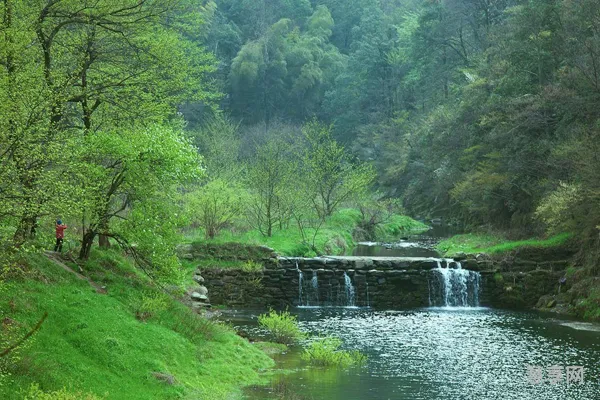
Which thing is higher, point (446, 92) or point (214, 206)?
point (446, 92)

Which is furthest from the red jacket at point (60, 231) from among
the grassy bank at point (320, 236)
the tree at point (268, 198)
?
the tree at point (268, 198)

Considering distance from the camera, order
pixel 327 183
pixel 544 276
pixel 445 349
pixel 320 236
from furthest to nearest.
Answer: pixel 327 183 → pixel 320 236 → pixel 544 276 → pixel 445 349

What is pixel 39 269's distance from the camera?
667 inches

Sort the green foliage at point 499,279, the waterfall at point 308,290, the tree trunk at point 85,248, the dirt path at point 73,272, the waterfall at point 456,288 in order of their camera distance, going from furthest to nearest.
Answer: the green foliage at point 499,279 < the waterfall at point 456,288 < the waterfall at point 308,290 < the tree trunk at point 85,248 < the dirt path at point 73,272

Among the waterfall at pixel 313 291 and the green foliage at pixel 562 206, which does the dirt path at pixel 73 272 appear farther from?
the green foliage at pixel 562 206

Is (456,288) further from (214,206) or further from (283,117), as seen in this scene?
(283,117)

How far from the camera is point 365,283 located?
30969mm

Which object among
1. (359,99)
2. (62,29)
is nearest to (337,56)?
(359,99)

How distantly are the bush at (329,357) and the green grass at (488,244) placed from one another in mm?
14710

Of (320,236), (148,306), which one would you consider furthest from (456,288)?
(148,306)

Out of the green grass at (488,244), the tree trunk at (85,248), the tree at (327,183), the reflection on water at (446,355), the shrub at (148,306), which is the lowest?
the reflection on water at (446,355)

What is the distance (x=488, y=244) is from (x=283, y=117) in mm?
56312

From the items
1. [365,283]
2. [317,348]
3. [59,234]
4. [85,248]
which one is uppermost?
[59,234]

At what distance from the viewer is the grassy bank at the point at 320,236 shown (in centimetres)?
3497
